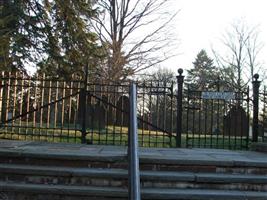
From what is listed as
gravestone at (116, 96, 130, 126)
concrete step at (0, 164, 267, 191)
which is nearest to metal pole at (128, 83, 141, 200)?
concrete step at (0, 164, 267, 191)

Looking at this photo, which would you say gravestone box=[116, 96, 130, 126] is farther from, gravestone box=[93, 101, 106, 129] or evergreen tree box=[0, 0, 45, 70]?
evergreen tree box=[0, 0, 45, 70]

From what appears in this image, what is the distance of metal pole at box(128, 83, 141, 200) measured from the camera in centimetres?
411

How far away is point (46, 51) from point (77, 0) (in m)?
2.32

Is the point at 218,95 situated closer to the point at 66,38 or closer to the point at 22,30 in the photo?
the point at 66,38

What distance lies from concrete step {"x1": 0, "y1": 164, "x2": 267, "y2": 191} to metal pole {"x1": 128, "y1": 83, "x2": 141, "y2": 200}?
38.3 inches

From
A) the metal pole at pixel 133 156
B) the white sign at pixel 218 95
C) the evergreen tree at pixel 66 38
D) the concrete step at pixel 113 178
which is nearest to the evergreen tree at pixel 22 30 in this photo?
the evergreen tree at pixel 66 38

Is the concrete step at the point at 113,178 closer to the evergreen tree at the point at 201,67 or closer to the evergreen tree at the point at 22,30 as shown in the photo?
the evergreen tree at the point at 22,30

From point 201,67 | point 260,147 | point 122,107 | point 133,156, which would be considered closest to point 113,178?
point 133,156

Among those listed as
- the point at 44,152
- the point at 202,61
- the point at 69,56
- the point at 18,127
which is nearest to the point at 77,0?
the point at 69,56

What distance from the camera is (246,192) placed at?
239 inches

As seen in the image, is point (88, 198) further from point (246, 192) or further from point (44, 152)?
point (246, 192)

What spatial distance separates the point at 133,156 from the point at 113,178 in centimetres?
129

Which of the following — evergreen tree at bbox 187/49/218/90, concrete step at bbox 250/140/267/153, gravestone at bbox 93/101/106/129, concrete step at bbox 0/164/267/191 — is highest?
evergreen tree at bbox 187/49/218/90

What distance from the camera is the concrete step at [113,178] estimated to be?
6039 mm
